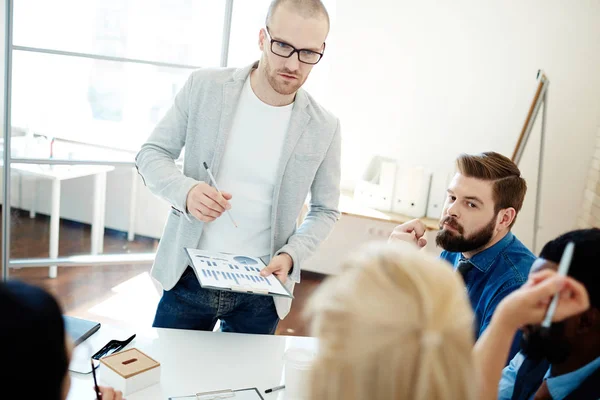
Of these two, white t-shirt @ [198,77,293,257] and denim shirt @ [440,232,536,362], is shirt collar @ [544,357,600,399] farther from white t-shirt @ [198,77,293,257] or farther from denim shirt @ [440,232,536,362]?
white t-shirt @ [198,77,293,257]

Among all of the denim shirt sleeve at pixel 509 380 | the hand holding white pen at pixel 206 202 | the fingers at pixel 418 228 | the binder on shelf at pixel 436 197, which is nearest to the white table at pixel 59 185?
the hand holding white pen at pixel 206 202

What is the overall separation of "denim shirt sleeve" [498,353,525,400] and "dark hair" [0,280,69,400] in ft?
3.60

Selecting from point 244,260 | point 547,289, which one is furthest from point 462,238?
point 547,289

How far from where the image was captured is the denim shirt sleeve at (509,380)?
143 cm

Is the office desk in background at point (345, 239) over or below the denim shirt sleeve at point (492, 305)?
below

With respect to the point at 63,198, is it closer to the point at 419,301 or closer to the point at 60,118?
the point at 60,118

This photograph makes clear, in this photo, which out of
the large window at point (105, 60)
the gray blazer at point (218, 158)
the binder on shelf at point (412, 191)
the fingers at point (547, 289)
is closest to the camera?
the fingers at point (547, 289)

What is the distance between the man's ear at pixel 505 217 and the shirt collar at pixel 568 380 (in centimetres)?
76

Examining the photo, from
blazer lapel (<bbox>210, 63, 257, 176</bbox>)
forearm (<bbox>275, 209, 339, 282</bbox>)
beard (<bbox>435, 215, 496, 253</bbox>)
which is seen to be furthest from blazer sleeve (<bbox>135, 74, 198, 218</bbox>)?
beard (<bbox>435, 215, 496, 253</bbox>)

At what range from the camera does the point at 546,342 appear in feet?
3.56

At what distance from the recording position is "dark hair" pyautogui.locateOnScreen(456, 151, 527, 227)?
1.98 m

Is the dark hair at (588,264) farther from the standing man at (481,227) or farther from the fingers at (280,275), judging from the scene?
the fingers at (280,275)

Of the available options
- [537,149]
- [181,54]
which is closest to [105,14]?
[181,54]

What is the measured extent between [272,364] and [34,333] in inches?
40.3
